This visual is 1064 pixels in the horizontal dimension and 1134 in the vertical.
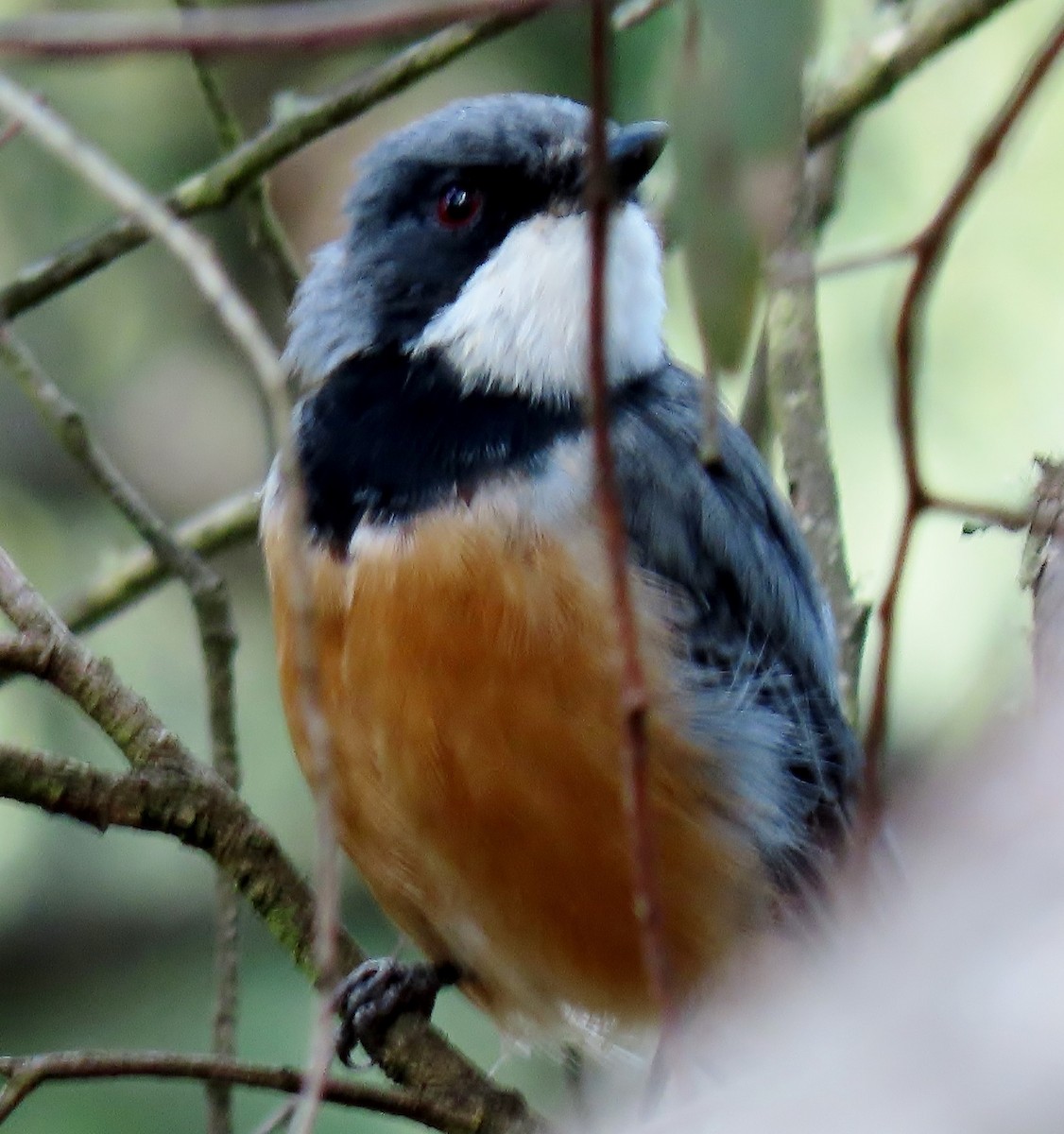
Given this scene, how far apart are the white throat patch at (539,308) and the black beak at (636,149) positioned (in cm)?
9

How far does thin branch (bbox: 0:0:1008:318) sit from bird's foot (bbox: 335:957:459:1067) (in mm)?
1713

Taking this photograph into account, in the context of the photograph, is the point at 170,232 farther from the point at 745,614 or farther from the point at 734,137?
the point at 745,614

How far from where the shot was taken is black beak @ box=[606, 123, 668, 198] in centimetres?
373

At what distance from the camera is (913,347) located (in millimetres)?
1830

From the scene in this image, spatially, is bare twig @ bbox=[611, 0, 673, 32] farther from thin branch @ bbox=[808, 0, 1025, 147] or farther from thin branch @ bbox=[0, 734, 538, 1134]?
thin branch @ bbox=[0, 734, 538, 1134]

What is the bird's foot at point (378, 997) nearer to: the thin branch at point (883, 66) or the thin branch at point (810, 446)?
the thin branch at point (810, 446)

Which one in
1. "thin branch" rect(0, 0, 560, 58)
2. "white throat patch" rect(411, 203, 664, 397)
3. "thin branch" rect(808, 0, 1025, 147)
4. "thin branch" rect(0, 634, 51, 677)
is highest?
"thin branch" rect(0, 0, 560, 58)

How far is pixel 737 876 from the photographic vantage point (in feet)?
12.3

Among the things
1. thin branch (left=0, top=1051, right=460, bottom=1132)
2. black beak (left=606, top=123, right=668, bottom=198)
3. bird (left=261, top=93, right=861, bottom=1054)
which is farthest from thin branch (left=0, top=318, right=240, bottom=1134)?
black beak (left=606, top=123, right=668, bottom=198)

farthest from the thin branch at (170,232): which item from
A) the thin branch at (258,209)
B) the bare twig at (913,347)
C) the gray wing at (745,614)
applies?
the thin branch at (258,209)

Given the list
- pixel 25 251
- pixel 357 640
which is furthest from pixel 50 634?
pixel 25 251

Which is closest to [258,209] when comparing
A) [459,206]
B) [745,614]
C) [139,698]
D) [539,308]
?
[459,206]

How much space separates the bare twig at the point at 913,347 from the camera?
5.44ft

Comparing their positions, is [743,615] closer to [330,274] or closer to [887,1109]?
[330,274]
